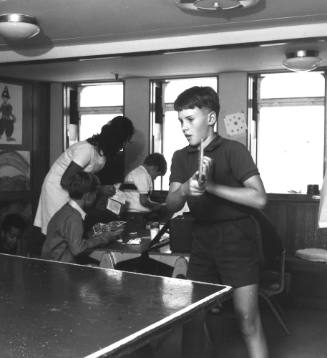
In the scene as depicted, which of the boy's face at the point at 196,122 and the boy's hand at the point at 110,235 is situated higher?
the boy's face at the point at 196,122

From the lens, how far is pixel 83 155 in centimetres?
395

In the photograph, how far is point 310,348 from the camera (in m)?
3.38

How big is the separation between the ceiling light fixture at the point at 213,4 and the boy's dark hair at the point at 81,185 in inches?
48.0

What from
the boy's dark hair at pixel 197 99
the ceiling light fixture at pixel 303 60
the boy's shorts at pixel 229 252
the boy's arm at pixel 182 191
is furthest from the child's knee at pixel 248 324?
the ceiling light fixture at pixel 303 60

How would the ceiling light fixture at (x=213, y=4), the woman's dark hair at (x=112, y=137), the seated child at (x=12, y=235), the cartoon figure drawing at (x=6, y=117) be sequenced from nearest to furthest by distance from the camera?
the ceiling light fixture at (x=213, y=4) < the woman's dark hair at (x=112, y=137) < the seated child at (x=12, y=235) < the cartoon figure drawing at (x=6, y=117)

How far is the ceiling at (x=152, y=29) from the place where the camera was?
332 centimetres

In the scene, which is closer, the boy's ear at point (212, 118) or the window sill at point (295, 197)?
the boy's ear at point (212, 118)

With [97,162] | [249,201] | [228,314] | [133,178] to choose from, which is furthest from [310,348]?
[133,178]

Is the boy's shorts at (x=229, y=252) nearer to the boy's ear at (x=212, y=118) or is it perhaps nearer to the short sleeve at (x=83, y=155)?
the boy's ear at (x=212, y=118)

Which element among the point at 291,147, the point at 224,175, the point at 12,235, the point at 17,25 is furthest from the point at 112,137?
the point at 291,147

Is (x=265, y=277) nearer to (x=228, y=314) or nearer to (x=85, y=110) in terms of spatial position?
(x=228, y=314)

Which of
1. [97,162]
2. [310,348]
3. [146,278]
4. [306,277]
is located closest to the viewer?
[146,278]

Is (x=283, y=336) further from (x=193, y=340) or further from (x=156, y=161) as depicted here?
(x=156, y=161)

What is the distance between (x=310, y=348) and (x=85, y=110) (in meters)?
4.71
